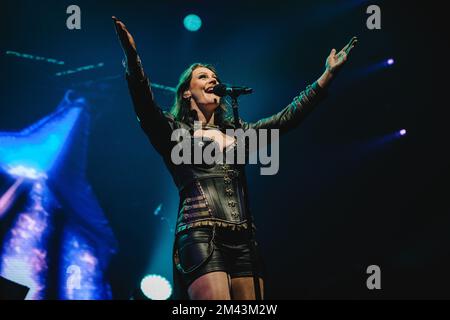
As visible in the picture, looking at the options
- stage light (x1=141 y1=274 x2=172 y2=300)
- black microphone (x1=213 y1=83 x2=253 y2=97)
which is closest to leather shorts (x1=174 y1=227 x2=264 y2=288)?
black microphone (x1=213 y1=83 x2=253 y2=97)

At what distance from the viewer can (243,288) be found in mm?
2393

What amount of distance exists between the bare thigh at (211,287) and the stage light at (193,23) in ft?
15.1

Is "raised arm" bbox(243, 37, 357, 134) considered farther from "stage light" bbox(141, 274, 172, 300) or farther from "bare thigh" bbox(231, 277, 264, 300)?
"stage light" bbox(141, 274, 172, 300)

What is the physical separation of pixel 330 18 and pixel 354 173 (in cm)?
218

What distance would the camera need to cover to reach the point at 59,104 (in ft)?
19.1

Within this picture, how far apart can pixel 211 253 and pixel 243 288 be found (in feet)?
0.90

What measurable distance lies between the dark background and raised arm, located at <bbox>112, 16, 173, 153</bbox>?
11.2ft

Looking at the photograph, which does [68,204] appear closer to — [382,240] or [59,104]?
[59,104]

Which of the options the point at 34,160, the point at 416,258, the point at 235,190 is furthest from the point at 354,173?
the point at 34,160

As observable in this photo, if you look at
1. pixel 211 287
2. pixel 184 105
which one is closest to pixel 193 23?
pixel 184 105

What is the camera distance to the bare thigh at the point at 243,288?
2383 millimetres

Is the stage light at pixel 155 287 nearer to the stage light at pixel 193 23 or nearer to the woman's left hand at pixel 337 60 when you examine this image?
the stage light at pixel 193 23

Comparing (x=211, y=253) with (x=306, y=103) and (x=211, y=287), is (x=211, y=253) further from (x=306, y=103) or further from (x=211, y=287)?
(x=306, y=103)

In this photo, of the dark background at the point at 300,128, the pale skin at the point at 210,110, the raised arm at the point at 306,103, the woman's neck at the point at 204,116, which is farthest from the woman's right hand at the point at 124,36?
the dark background at the point at 300,128
